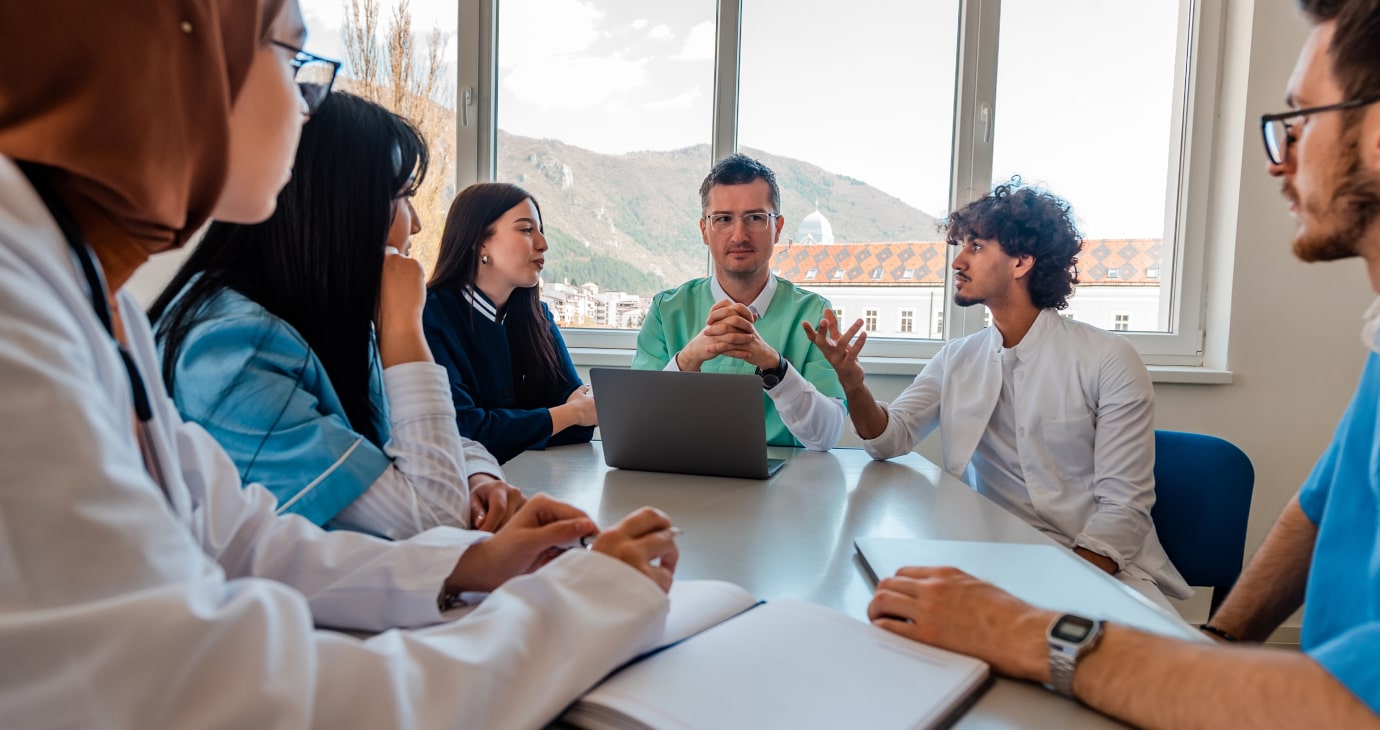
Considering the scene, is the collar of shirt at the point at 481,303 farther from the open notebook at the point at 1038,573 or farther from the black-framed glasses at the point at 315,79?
the open notebook at the point at 1038,573

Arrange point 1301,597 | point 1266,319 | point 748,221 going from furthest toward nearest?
point 1266,319, point 748,221, point 1301,597

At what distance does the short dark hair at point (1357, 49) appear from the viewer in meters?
0.82

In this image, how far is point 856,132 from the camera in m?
3.05

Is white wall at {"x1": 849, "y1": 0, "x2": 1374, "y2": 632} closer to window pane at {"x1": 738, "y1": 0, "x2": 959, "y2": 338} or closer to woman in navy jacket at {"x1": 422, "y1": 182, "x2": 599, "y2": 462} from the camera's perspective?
window pane at {"x1": 738, "y1": 0, "x2": 959, "y2": 338}

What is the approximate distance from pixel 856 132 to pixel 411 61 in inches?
72.6

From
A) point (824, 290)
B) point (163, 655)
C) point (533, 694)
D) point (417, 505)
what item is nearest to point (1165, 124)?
point (824, 290)

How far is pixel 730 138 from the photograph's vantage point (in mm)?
3068

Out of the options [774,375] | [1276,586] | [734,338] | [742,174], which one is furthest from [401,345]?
[742,174]

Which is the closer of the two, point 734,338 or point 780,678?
point 780,678

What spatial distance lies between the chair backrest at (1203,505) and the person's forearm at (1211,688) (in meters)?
1.23

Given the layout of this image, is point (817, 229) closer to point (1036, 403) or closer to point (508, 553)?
point (1036, 403)

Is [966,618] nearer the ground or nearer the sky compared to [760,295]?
nearer the ground

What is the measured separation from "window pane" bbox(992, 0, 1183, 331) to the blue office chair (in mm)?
1375

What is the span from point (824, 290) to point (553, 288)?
1152mm
